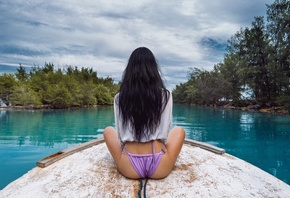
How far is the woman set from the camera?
1704 mm

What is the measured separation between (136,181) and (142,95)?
26.9 inches

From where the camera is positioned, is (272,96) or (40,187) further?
(272,96)

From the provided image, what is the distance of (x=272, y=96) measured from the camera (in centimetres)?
2161

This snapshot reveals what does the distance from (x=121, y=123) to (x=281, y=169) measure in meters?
5.16

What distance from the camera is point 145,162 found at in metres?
1.70

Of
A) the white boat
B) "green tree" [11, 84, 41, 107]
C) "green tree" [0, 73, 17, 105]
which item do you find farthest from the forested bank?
"green tree" [0, 73, 17, 105]

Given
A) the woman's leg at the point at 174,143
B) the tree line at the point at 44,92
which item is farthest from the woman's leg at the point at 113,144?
the tree line at the point at 44,92

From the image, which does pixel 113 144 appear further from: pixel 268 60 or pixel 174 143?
pixel 268 60

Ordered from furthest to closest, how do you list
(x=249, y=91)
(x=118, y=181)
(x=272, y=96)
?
(x=249, y=91), (x=272, y=96), (x=118, y=181)

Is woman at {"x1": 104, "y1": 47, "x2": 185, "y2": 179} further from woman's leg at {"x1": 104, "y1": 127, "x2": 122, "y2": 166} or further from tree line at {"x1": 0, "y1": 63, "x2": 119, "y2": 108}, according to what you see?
tree line at {"x1": 0, "y1": 63, "x2": 119, "y2": 108}

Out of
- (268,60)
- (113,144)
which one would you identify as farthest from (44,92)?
(113,144)

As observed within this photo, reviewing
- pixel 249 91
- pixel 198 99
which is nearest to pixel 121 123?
pixel 249 91

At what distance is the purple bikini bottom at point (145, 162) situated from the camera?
170 cm

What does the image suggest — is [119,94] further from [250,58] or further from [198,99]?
[198,99]
